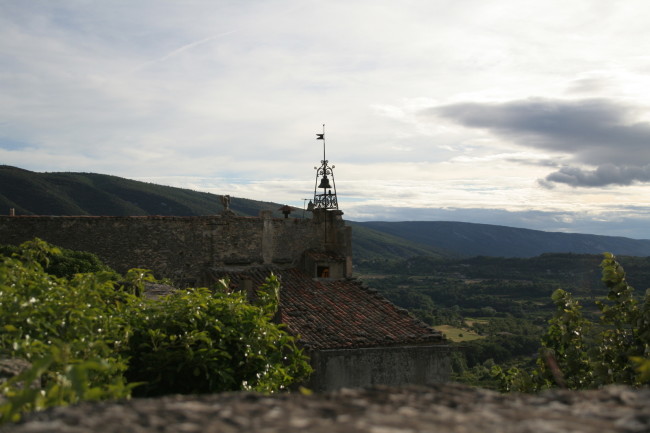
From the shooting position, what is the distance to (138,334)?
7863 millimetres

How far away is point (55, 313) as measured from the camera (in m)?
6.39

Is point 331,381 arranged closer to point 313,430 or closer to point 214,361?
point 214,361

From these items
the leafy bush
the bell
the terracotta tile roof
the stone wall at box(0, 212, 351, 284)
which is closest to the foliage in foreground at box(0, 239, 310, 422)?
the leafy bush

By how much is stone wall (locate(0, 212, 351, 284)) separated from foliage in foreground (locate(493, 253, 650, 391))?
1478 cm

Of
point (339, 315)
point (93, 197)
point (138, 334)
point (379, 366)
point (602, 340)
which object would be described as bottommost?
point (379, 366)

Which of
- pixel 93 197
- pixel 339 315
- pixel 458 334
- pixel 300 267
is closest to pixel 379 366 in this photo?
pixel 339 315

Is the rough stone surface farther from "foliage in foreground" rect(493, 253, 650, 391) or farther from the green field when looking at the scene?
the green field

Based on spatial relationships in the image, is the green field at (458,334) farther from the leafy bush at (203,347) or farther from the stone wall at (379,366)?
the leafy bush at (203,347)

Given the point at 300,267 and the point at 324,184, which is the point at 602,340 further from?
the point at 324,184

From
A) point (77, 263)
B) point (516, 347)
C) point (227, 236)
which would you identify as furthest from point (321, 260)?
point (516, 347)

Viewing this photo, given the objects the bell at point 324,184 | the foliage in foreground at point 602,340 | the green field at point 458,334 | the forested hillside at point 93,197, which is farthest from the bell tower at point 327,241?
the green field at point 458,334

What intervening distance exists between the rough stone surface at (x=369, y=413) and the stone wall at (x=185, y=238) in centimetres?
2011

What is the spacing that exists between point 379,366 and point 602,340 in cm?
1020

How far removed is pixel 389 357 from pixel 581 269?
384 ft
